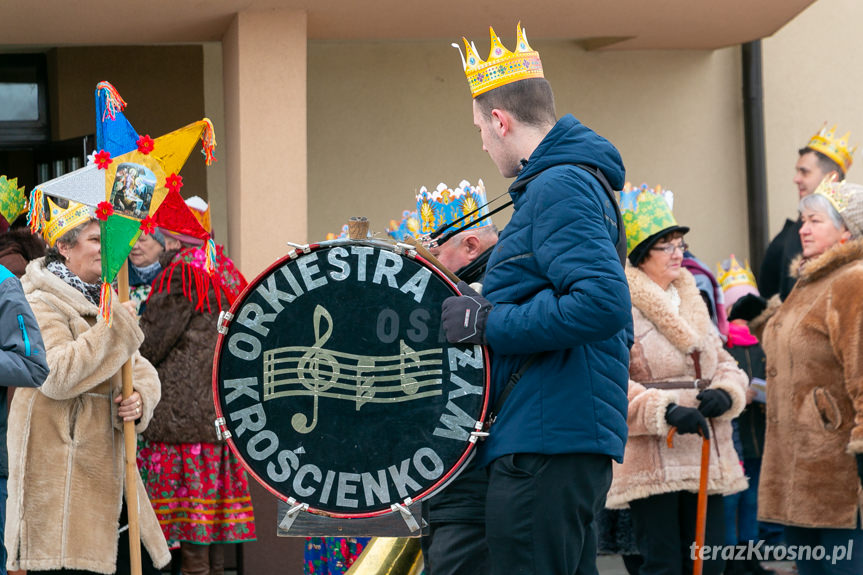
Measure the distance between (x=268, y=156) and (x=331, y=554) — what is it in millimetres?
2488

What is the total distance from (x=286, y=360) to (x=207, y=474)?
3392 millimetres

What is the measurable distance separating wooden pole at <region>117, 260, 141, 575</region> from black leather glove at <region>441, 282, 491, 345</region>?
1.98 meters

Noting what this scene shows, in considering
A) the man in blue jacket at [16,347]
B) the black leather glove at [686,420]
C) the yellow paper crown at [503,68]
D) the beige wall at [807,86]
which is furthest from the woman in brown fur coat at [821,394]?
the beige wall at [807,86]

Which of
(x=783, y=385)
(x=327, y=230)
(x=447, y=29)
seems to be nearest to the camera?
(x=783, y=385)

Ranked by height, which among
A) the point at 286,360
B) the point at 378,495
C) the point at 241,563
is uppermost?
the point at 286,360

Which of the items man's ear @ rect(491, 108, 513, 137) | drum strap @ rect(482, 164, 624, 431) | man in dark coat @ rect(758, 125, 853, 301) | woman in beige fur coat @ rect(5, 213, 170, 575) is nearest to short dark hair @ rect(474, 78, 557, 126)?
man's ear @ rect(491, 108, 513, 137)

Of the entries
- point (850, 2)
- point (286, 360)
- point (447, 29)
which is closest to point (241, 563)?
point (447, 29)

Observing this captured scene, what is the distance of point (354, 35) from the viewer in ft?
25.3

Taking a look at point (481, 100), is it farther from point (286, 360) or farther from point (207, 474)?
point (207, 474)

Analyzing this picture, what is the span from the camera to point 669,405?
18.5ft

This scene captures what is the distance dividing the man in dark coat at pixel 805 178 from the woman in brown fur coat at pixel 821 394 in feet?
7.86

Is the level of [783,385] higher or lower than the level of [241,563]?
higher

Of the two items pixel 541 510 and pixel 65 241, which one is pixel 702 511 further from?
pixel 65 241

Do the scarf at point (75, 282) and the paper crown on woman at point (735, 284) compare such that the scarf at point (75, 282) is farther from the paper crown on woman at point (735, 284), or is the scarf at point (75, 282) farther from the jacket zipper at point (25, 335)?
the paper crown on woman at point (735, 284)
